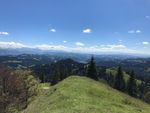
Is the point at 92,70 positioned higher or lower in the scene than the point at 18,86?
higher

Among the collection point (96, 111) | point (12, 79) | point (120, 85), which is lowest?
point (120, 85)

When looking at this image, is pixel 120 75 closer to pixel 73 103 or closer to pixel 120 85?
pixel 120 85

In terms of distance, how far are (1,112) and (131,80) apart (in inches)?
2865

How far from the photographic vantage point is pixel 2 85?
255ft

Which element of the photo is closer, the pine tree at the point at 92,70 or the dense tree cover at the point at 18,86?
the dense tree cover at the point at 18,86

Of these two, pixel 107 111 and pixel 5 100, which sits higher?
pixel 107 111

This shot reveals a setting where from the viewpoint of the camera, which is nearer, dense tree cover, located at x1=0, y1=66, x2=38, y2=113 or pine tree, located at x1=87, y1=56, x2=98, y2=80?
dense tree cover, located at x1=0, y1=66, x2=38, y2=113

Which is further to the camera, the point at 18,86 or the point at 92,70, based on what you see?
the point at 92,70

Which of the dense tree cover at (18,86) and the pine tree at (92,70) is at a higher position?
the pine tree at (92,70)

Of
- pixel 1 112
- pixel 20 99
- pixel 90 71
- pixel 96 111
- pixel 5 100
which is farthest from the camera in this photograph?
pixel 90 71

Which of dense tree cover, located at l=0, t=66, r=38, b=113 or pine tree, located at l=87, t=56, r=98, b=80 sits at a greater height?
pine tree, located at l=87, t=56, r=98, b=80

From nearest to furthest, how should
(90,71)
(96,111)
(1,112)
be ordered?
(96,111) < (1,112) < (90,71)

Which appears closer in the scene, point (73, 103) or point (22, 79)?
point (73, 103)

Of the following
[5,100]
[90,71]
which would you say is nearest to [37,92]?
[5,100]
